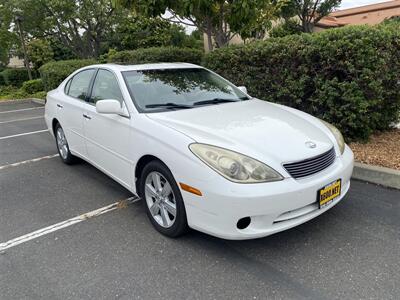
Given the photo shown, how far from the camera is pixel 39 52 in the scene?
928 inches

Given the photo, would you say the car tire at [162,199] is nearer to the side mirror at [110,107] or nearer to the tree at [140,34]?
the side mirror at [110,107]

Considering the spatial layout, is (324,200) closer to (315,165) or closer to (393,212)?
(315,165)

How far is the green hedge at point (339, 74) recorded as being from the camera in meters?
4.40

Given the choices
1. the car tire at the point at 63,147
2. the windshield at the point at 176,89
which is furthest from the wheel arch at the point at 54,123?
the windshield at the point at 176,89

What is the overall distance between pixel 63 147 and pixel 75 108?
3.19 feet

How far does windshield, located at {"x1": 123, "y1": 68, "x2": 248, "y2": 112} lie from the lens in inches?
137

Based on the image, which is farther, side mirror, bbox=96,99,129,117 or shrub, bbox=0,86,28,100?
shrub, bbox=0,86,28,100

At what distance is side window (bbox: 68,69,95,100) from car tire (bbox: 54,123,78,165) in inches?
25.2

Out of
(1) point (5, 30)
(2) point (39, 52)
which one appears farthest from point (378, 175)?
(2) point (39, 52)

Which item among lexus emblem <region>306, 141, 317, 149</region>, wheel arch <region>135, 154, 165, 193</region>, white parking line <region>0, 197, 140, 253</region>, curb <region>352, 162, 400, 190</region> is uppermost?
lexus emblem <region>306, 141, 317, 149</region>

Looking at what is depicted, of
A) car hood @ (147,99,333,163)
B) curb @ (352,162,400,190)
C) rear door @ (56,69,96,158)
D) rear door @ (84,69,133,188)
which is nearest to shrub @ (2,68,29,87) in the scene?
rear door @ (56,69,96,158)

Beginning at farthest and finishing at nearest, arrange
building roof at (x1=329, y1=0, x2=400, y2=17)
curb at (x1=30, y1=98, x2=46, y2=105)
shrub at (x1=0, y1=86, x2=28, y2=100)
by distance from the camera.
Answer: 1. building roof at (x1=329, y1=0, x2=400, y2=17)
2. shrub at (x1=0, y1=86, x2=28, y2=100)
3. curb at (x1=30, y1=98, x2=46, y2=105)

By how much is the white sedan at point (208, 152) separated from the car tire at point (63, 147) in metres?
0.88

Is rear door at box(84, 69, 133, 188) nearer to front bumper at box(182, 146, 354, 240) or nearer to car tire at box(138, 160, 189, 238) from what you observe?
car tire at box(138, 160, 189, 238)
